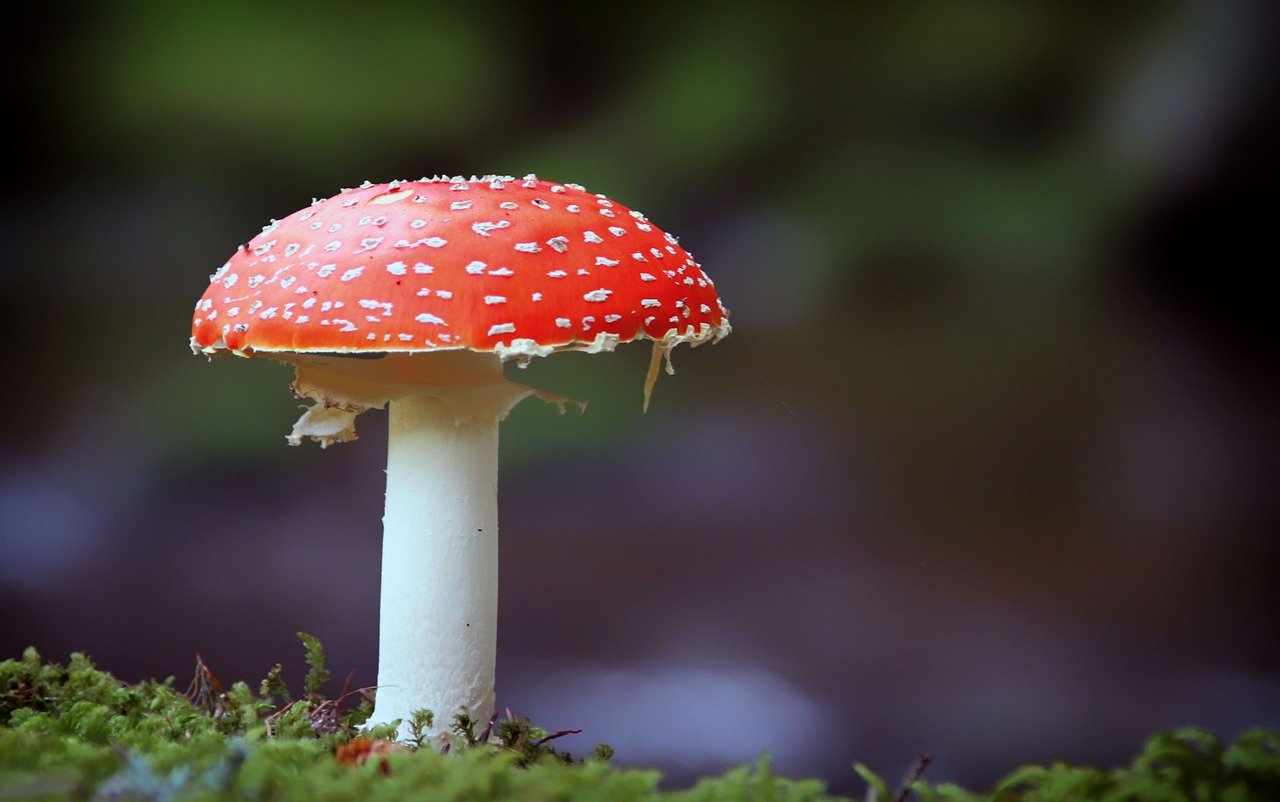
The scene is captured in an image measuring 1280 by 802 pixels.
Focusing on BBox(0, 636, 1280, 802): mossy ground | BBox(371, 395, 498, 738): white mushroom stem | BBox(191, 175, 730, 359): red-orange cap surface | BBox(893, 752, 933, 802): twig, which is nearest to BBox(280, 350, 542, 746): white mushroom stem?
BBox(371, 395, 498, 738): white mushroom stem

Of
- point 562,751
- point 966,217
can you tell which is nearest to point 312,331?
point 562,751

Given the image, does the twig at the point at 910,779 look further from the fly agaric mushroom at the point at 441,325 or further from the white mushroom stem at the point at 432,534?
the white mushroom stem at the point at 432,534

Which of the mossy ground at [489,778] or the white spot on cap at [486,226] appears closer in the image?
the mossy ground at [489,778]

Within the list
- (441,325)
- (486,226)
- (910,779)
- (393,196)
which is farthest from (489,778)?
(393,196)

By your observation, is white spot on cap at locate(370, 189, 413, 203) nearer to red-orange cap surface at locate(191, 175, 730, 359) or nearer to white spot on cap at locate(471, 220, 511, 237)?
red-orange cap surface at locate(191, 175, 730, 359)

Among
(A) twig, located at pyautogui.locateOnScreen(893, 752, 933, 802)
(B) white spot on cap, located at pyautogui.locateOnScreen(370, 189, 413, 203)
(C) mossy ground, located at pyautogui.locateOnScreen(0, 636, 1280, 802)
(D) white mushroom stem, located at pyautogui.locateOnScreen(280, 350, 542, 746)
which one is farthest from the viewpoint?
(D) white mushroom stem, located at pyautogui.locateOnScreen(280, 350, 542, 746)

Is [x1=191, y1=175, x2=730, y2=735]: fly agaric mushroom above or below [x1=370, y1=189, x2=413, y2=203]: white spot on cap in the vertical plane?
below

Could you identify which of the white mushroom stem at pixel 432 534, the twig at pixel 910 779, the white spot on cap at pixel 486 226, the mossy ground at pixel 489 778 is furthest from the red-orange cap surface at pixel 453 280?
the twig at pixel 910 779

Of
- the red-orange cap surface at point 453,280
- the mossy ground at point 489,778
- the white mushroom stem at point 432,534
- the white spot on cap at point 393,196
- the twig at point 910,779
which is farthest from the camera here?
the white mushroom stem at point 432,534
